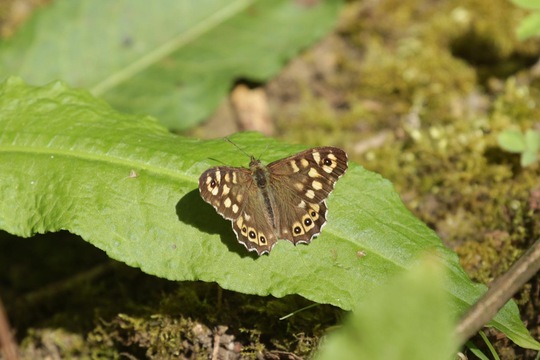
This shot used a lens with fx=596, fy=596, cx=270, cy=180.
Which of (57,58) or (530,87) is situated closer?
(530,87)

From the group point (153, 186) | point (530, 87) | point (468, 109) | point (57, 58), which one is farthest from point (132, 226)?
point (530, 87)

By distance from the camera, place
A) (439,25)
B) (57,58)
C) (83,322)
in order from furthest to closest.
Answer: (439,25), (57,58), (83,322)

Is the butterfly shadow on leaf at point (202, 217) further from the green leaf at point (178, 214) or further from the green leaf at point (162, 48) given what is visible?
the green leaf at point (162, 48)

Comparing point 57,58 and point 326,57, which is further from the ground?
point 57,58

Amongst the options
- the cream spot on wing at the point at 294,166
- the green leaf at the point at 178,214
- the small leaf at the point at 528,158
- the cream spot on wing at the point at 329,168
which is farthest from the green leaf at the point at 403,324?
the small leaf at the point at 528,158

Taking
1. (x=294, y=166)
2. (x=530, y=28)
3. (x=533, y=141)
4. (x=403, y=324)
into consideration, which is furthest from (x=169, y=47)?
(x=403, y=324)

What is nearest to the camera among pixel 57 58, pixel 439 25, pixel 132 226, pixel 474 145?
pixel 132 226

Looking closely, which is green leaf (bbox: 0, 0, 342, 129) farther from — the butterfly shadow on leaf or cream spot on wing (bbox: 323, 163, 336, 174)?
cream spot on wing (bbox: 323, 163, 336, 174)

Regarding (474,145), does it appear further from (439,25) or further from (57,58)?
(57,58)
